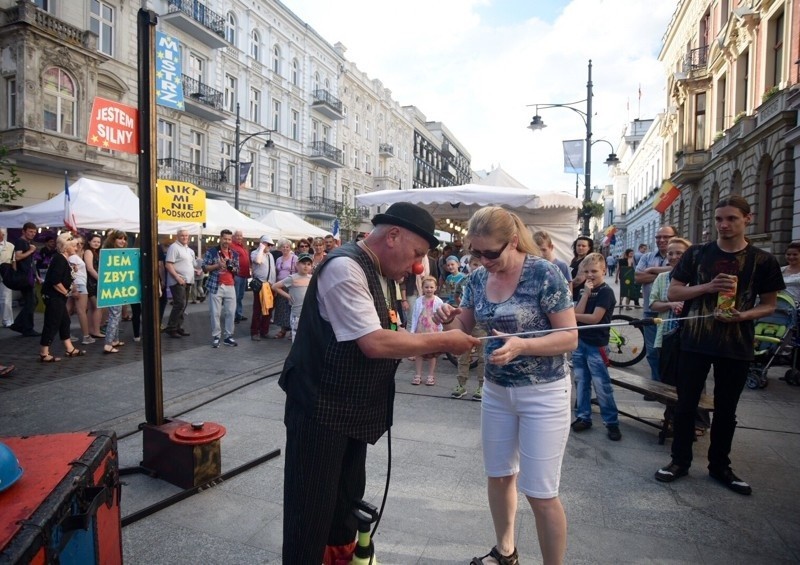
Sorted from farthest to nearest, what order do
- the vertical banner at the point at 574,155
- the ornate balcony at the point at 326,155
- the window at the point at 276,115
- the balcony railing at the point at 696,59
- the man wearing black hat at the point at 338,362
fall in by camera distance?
the ornate balcony at the point at 326,155, the window at the point at 276,115, the balcony railing at the point at 696,59, the vertical banner at the point at 574,155, the man wearing black hat at the point at 338,362

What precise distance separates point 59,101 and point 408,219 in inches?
892

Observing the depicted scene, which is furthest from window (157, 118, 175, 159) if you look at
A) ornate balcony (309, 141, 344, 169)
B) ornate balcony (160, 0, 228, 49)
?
ornate balcony (309, 141, 344, 169)

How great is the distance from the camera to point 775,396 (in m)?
6.07

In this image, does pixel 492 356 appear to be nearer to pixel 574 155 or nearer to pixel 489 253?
pixel 489 253

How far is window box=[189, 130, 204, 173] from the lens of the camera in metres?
26.3

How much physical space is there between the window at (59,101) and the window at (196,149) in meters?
6.75

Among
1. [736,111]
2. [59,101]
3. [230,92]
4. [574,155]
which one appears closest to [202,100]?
[230,92]

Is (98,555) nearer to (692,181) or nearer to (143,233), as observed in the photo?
(143,233)

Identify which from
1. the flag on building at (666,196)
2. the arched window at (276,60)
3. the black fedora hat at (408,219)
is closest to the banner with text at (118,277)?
the black fedora hat at (408,219)

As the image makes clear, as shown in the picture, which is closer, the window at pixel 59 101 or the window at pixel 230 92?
the window at pixel 59 101

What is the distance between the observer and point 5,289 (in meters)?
9.65

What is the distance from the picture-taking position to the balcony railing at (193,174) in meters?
24.7

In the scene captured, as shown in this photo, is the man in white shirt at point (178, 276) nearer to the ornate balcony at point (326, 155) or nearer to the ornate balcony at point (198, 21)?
the ornate balcony at point (198, 21)

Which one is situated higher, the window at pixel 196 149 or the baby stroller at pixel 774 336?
the window at pixel 196 149
